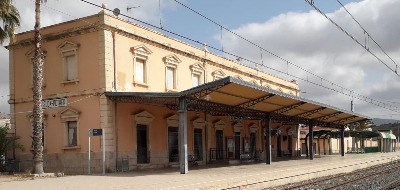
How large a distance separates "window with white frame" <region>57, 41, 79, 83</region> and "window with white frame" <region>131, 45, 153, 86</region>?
2.92 meters

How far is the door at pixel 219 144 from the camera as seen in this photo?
3020cm

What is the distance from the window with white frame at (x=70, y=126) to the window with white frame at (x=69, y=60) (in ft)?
5.34

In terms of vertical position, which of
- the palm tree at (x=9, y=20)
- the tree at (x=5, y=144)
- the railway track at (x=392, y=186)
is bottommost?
the railway track at (x=392, y=186)

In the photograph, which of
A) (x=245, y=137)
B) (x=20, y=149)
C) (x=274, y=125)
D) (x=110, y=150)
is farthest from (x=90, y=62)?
(x=274, y=125)

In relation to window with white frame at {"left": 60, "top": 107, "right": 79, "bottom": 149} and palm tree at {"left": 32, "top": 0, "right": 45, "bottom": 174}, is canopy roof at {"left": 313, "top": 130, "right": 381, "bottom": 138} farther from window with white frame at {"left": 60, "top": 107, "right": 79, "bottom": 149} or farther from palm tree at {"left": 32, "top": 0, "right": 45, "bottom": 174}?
palm tree at {"left": 32, "top": 0, "right": 45, "bottom": 174}

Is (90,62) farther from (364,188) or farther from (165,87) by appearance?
(364,188)

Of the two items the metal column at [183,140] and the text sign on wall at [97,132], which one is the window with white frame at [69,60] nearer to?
the text sign on wall at [97,132]

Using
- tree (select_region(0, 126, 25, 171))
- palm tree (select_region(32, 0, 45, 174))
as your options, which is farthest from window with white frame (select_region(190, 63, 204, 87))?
tree (select_region(0, 126, 25, 171))

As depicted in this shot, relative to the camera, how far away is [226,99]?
21875mm

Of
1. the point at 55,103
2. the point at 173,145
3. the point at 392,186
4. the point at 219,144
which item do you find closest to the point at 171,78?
the point at 173,145

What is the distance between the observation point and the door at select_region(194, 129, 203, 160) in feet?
91.4

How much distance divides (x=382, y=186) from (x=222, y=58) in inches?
699

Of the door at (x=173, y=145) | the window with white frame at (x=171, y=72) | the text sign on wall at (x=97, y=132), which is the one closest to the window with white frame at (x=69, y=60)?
the text sign on wall at (x=97, y=132)

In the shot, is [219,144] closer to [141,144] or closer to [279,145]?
[141,144]
